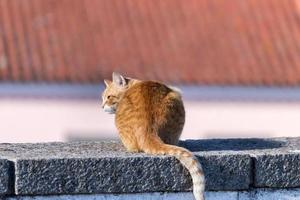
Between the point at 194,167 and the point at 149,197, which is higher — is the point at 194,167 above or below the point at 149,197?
above

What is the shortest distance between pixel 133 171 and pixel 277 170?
60 cm

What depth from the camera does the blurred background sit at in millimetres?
20156

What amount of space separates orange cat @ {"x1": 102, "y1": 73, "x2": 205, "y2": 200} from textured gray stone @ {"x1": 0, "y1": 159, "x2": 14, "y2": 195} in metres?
0.66

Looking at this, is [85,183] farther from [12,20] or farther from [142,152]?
[12,20]

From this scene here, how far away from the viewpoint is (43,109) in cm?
2002

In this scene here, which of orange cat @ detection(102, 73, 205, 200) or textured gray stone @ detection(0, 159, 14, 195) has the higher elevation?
orange cat @ detection(102, 73, 205, 200)

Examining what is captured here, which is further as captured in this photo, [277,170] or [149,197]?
[277,170]

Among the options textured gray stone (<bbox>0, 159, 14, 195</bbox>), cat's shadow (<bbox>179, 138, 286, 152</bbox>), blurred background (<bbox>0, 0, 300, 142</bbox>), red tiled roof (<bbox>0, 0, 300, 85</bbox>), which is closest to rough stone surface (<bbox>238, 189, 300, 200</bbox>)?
cat's shadow (<bbox>179, 138, 286, 152</bbox>)

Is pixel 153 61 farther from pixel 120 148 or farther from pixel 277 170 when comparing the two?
pixel 277 170

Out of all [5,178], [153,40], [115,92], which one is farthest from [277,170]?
[153,40]

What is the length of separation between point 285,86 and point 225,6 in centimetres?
326

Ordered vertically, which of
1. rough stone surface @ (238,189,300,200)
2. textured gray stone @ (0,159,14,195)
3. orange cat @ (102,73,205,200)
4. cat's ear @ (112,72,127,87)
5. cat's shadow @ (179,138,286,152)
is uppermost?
cat's ear @ (112,72,127,87)

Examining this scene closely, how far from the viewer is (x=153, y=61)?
21094 millimetres

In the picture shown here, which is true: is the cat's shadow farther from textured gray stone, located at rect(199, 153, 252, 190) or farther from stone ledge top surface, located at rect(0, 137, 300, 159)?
textured gray stone, located at rect(199, 153, 252, 190)
